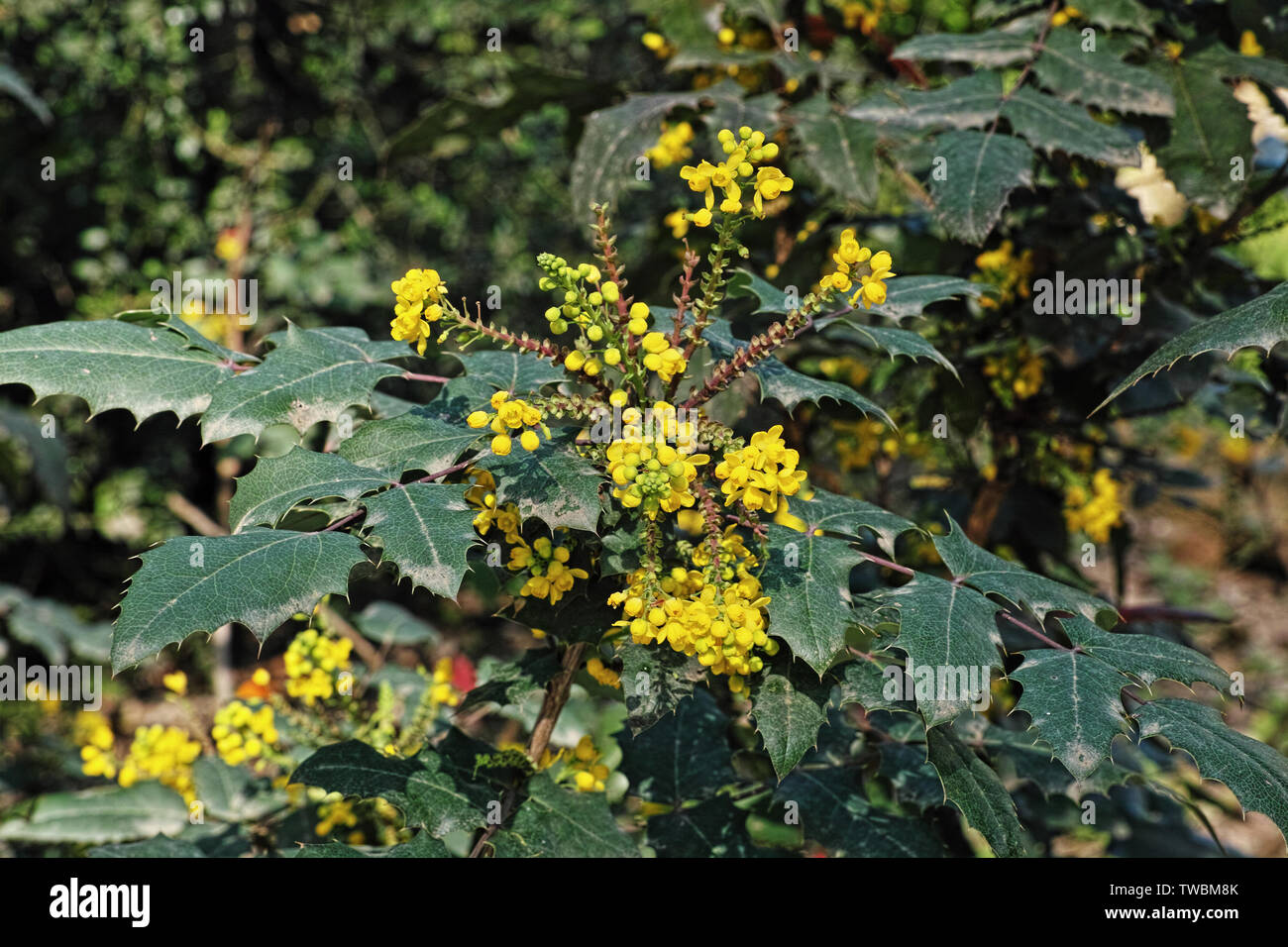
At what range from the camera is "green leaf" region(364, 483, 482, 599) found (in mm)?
916

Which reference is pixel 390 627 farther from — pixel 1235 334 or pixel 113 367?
pixel 1235 334

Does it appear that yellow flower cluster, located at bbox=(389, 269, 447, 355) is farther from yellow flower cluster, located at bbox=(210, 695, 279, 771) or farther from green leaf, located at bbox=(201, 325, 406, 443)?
yellow flower cluster, located at bbox=(210, 695, 279, 771)

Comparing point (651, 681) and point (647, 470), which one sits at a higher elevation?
point (647, 470)

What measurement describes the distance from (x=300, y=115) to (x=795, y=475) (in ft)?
11.8

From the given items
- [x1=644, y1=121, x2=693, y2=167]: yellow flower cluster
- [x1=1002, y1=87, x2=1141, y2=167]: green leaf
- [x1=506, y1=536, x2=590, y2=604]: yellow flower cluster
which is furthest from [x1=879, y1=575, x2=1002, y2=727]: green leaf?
[x1=644, y1=121, x2=693, y2=167]: yellow flower cluster

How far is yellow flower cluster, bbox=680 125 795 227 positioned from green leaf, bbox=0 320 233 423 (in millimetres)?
583

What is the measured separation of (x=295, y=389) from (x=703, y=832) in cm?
73

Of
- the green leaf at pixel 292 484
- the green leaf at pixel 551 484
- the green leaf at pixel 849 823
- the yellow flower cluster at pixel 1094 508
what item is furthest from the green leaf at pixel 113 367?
the yellow flower cluster at pixel 1094 508

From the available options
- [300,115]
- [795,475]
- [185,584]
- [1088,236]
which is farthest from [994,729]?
[300,115]

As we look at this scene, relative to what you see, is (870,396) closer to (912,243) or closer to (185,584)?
(912,243)

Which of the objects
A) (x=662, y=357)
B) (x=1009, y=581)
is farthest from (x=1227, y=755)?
(x=662, y=357)

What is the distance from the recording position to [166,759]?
1739 millimetres

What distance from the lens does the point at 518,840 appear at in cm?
114

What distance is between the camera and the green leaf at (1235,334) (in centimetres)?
97
